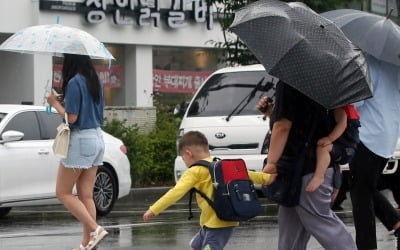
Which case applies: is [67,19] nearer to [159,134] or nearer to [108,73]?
[108,73]

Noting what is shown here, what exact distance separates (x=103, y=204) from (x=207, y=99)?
202 cm

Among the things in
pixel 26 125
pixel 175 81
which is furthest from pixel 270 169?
pixel 175 81

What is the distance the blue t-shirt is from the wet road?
1.30m

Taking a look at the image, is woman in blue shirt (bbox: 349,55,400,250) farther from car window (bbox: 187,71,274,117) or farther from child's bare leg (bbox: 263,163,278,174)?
car window (bbox: 187,71,274,117)

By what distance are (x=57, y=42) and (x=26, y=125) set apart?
14.4 feet

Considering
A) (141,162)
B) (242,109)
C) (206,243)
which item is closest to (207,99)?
(242,109)

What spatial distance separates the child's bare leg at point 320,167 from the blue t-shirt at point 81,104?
3.19 metres

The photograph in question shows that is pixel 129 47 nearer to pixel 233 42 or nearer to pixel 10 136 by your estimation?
pixel 233 42

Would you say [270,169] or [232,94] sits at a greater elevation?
[270,169]

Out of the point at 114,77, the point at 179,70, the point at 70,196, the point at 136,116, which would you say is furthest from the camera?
the point at 179,70

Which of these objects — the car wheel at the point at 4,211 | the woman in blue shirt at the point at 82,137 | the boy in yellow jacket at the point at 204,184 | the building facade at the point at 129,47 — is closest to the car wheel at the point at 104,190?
the car wheel at the point at 4,211

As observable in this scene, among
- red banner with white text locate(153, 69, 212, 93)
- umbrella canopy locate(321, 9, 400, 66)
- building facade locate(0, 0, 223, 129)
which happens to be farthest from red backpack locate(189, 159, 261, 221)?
red banner with white text locate(153, 69, 212, 93)

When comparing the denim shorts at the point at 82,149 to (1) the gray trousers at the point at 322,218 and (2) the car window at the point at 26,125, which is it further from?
(2) the car window at the point at 26,125

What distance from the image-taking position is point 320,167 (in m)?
6.95
